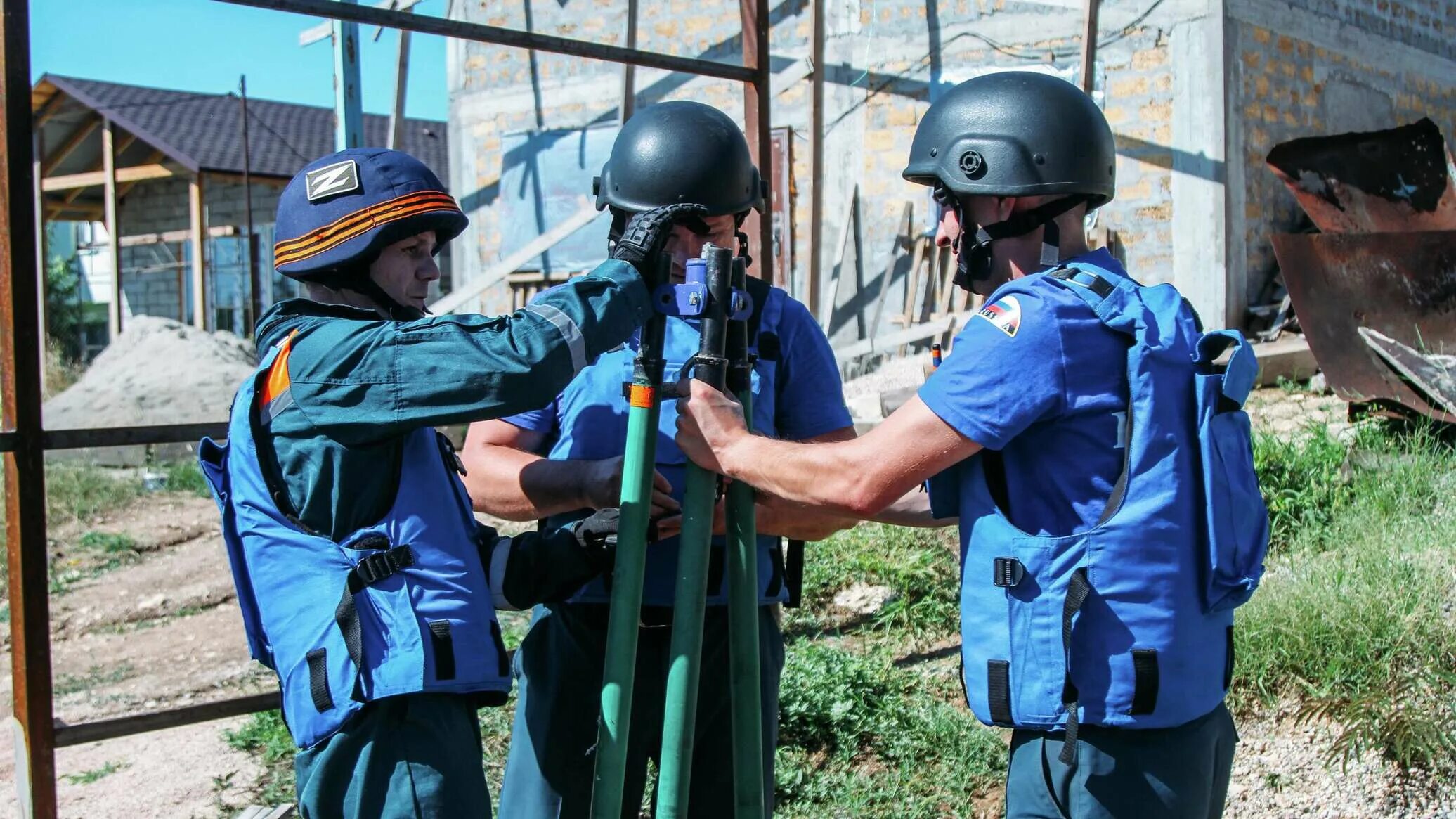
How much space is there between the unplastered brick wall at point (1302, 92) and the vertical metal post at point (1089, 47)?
3.10 m

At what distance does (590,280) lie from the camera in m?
2.05

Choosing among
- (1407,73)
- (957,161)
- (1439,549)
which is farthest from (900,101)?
(957,161)

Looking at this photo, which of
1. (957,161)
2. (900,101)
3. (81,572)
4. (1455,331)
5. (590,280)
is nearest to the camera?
(590,280)

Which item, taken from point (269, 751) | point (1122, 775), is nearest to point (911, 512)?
point (1122, 775)

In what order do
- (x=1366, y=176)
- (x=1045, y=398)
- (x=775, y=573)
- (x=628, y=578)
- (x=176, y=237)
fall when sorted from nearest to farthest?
(x=1045, y=398) < (x=628, y=578) < (x=775, y=573) < (x=1366, y=176) < (x=176, y=237)

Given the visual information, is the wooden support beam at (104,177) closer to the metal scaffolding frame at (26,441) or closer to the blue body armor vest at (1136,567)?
the metal scaffolding frame at (26,441)

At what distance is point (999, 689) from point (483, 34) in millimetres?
2245

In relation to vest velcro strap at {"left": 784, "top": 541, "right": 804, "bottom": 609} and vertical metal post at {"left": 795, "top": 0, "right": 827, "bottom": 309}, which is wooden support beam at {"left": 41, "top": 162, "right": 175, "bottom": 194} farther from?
vest velcro strap at {"left": 784, "top": 541, "right": 804, "bottom": 609}

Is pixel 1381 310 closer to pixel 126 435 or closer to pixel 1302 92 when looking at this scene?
pixel 1302 92

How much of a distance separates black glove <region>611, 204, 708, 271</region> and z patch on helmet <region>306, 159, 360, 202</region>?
0.47 meters

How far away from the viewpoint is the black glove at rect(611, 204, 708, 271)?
2107mm

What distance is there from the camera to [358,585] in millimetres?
1954

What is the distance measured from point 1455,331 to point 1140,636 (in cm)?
586

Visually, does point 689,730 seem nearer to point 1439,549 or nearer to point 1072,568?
A: point 1072,568
